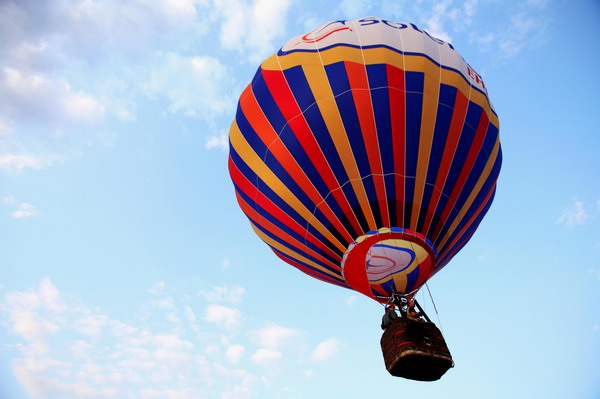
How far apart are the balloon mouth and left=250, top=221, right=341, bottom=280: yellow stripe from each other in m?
0.67

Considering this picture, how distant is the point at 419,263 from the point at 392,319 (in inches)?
35.2

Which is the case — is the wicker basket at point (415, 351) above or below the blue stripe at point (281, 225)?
below

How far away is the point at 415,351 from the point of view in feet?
16.0

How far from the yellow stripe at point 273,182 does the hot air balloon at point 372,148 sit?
0.8 inches

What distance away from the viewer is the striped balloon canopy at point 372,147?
19.5 feet

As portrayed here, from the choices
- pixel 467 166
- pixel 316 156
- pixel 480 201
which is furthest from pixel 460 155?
pixel 316 156

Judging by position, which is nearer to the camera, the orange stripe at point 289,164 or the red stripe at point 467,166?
the orange stripe at point 289,164

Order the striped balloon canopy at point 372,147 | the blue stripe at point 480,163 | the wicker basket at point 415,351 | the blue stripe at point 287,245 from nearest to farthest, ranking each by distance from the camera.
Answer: the wicker basket at point 415,351, the striped balloon canopy at point 372,147, the blue stripe at point 480,163, the blue stripe at point 287,245

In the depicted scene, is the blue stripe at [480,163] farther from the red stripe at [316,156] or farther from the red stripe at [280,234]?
the red stripe at [280,234]

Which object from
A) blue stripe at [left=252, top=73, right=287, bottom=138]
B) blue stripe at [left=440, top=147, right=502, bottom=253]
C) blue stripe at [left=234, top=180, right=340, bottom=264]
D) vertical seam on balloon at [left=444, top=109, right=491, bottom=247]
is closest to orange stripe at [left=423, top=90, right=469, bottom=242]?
vertical seam on balloon at [left=444, top=109, right=491, bottom=247]

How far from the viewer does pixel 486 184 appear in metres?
6.87

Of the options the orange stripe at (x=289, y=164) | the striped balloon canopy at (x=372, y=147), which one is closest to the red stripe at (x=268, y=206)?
the striped balloon canopy at (x=372, y=147)

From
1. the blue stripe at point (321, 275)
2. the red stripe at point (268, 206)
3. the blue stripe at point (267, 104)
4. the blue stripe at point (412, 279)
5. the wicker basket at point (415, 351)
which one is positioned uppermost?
the blue stripe at point (267, 104)

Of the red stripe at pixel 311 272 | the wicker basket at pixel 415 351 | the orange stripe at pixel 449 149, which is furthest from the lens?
the red stripe at pixel 311 272
